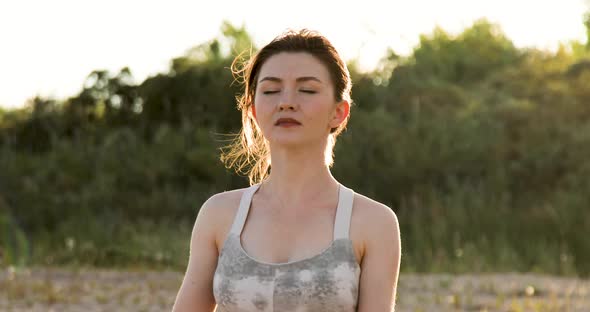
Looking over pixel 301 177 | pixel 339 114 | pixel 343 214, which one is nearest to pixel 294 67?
pixel 339 114

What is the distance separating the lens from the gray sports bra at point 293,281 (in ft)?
8.14

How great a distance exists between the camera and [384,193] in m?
14.5

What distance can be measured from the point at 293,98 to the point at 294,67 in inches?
3.3

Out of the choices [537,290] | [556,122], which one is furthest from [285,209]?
[556,122]

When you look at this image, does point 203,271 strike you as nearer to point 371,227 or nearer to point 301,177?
point 301,177

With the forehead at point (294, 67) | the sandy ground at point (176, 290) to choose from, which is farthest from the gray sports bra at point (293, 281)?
the sandy ground at point (176, 290)

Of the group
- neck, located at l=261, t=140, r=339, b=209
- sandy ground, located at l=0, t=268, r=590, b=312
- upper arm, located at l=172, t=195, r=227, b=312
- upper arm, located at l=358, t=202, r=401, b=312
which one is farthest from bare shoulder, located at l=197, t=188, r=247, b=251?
sandy ground, located at l=0, t=268, r=590, b=312

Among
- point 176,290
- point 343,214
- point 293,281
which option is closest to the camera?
point 293,281

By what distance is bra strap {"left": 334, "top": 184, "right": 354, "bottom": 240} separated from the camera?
8.41 ft

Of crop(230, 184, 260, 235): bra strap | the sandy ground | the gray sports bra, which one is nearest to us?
the gray sports bra

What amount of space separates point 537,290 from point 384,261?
7.18 m

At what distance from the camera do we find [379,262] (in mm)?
2561

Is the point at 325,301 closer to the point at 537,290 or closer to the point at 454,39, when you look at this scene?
the point at 537,290

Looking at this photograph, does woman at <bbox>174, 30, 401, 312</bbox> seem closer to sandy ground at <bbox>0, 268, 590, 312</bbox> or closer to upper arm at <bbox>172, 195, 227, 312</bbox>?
upper arm at <bbox>172, 195, 227, 312</bbox>
